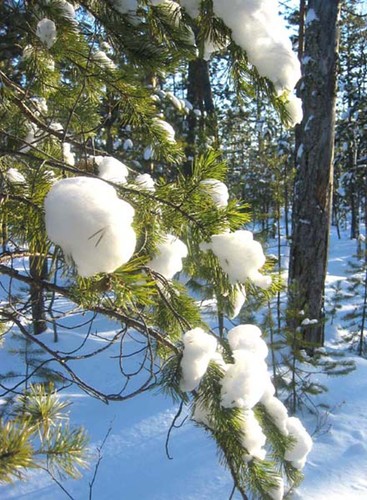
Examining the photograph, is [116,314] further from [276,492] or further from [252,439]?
[276,492]

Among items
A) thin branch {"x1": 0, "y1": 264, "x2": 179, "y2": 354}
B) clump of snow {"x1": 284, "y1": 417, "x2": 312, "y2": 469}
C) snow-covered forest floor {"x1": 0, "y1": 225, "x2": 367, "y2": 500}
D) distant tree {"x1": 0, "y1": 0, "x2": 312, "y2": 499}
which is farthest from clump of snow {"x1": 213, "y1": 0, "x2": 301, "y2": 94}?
snow-covered forest floor {"x1": 0, "y1": 225, "x2": 367, "y2": 500}

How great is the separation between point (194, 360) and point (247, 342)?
274mm

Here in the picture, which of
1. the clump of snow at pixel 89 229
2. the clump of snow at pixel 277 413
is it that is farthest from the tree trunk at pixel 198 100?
the clump of snow at pixel 89 229

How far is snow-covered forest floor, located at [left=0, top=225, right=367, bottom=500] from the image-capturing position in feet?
11.3

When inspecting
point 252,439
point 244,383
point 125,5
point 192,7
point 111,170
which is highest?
point 125,5

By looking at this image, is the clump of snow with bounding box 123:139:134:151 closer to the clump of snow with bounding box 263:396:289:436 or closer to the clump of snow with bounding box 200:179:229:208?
the clump of snow with bounding box 200:179:229:208

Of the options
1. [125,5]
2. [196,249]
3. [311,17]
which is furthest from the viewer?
[311,17]

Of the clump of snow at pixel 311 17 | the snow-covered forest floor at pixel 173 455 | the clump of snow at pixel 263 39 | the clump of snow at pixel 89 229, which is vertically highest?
the clump of snow at pixel 311 17

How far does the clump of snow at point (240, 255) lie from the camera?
3.74 ft

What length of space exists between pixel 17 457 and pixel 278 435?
0.77 meters

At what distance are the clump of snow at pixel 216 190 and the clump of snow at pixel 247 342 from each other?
1.37 ft

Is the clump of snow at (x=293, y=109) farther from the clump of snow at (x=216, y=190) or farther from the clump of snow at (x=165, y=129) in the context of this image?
the clump of snow at (x=165, y=129)

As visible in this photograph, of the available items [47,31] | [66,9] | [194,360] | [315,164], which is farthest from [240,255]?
[315,164]

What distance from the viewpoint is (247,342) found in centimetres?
132
